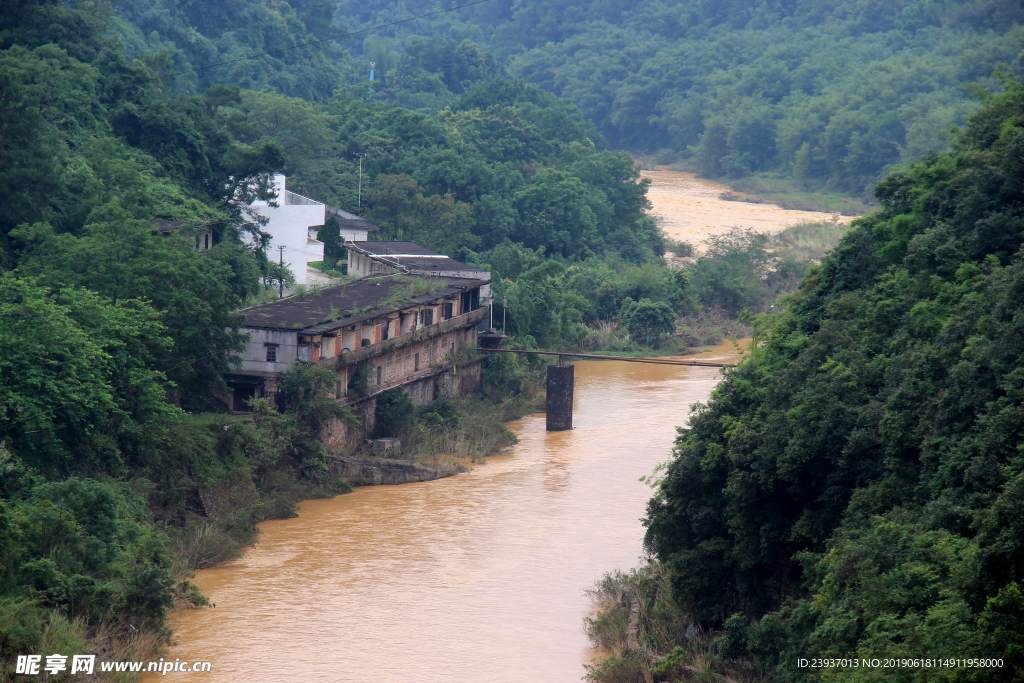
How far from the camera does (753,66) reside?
8212cm

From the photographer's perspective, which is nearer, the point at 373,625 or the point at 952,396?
the point at 952,396

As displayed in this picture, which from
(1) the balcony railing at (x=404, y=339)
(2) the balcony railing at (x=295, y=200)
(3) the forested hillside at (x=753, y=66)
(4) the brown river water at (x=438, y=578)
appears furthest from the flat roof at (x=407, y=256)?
(3) the forested hillside at (x=753, y=66)

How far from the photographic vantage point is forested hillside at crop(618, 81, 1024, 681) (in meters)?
10.6

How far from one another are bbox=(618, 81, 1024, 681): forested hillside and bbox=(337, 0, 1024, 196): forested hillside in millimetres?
50103

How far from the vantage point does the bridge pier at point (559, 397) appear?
3048cm

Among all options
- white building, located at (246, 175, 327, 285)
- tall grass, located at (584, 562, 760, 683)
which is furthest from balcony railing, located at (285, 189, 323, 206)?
tall grass, located at (584, 562, 760, 683)

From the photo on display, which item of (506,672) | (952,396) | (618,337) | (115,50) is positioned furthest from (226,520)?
(618,337)

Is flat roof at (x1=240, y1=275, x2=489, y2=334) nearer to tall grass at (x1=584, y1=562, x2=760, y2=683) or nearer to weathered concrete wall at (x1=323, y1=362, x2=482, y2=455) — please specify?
weathered concrete wall at (x1=323, y1=362, x2=482, y2=455)

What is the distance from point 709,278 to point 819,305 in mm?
30451

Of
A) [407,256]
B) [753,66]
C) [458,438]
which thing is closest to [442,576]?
→ [458,438]

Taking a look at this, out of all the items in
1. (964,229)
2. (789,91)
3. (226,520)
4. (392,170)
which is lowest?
(226,520)

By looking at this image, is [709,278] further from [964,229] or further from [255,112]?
[964,229]

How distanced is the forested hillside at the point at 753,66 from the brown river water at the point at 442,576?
45836 mm

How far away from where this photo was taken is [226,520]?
20516 millimetres
